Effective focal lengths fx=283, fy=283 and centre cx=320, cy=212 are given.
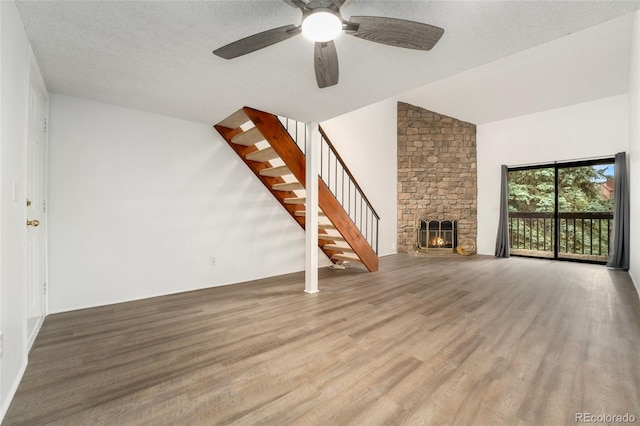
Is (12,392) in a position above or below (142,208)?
below

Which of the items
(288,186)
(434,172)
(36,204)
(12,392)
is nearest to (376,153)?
(434,172)

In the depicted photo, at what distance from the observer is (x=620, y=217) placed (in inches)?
197

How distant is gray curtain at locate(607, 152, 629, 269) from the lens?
4.93 meters

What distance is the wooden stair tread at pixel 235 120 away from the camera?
3375 millimetres

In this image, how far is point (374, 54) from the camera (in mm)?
2100

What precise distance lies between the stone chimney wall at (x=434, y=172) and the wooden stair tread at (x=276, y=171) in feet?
13.4

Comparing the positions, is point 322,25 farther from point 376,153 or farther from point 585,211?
point 585,211

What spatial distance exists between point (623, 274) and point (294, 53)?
6.16 meters

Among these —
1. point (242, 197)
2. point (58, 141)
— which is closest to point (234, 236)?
point (242, 197)

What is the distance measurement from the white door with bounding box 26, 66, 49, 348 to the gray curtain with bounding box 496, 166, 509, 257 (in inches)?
296

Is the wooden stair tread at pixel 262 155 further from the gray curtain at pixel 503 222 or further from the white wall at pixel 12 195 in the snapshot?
the gray curtain at pixel 503 222

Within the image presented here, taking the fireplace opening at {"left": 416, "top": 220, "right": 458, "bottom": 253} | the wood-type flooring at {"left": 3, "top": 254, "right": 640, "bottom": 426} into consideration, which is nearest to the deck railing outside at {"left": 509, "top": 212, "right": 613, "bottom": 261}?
the fireplace opening at {"left": 416, "top": 220, "right": 458, "bottom": 253}

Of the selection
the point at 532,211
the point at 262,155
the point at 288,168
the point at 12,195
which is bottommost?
the point at 532,211

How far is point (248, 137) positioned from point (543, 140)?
20.2 ft
